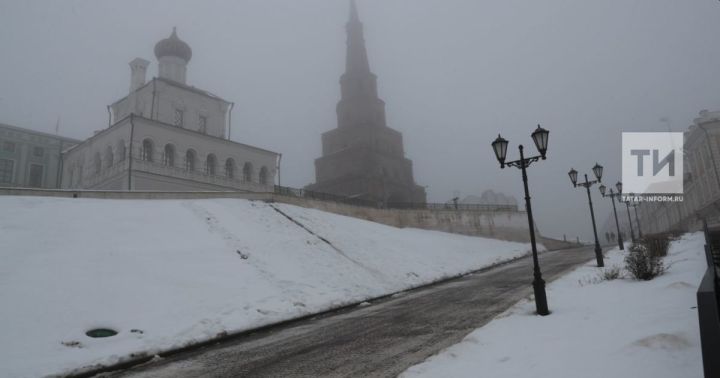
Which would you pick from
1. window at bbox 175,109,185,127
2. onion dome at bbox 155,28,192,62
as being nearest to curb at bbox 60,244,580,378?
window at bbox 175,109,185,127

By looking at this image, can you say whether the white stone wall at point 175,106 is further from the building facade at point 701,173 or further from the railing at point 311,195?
the building facade at point 701,173

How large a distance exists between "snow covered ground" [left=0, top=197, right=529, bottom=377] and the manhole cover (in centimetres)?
14

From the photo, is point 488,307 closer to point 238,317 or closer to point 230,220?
point 238,317

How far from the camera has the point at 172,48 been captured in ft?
133

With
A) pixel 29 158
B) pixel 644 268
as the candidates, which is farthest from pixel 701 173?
pixel 29 158

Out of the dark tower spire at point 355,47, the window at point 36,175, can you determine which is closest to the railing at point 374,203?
the dark tower spire at point 355,47

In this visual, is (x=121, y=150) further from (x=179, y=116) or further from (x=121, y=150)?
(x=179, y=116)

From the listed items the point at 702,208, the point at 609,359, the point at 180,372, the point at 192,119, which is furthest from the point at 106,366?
the point at 702,208

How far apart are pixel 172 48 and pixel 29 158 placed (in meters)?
23.4

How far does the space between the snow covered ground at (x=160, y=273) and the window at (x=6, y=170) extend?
3518 cm

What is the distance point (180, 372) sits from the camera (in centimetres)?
761

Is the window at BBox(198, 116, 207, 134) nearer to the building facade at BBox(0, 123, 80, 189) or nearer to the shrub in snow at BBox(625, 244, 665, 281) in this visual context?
the building facade at BBox(0, 123, 80, 189)

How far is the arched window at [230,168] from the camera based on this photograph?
37469 millimetres

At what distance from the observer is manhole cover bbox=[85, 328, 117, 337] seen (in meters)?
9.48
